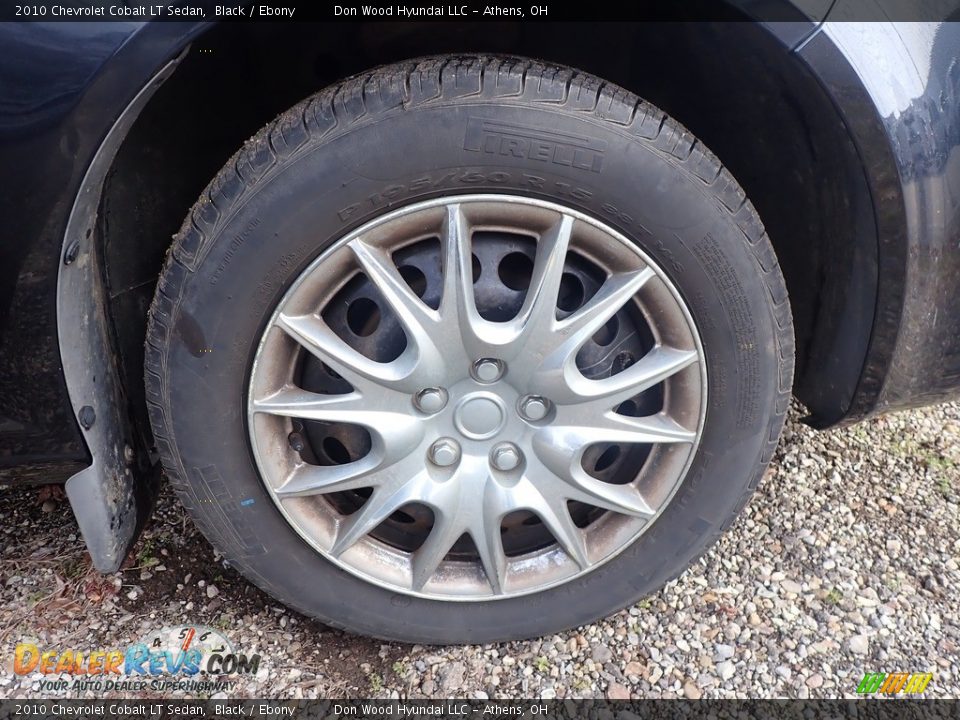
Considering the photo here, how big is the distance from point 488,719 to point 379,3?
1.57m

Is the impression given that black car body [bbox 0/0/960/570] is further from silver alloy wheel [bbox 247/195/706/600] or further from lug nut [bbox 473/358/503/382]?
lug nut [bbox 473/358/503/382]

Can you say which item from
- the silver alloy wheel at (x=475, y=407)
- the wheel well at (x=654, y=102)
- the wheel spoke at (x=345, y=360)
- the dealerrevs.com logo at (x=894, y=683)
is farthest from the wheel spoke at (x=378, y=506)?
the dealerrevs.com logo at (x=894, y=683)

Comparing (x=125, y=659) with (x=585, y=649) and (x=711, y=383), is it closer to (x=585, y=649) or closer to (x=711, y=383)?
(x=585, y=649)

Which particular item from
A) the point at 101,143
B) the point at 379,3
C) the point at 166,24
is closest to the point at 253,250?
the point at 101,143

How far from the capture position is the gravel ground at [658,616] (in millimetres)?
1854

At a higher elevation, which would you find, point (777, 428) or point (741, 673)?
point (777, 428)

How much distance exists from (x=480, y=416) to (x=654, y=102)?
3.04 feet

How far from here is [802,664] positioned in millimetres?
1894

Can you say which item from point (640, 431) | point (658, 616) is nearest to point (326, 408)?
point (640, 431)

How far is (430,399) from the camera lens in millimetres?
1658

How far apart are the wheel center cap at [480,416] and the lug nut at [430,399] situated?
4cm

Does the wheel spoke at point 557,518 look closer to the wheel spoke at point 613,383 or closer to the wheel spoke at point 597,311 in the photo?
the wheel spoke at point 613,383

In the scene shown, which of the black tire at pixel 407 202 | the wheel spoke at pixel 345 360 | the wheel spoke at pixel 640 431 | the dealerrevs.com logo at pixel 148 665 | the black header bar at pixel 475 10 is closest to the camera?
the black header bar at pixel 475 10

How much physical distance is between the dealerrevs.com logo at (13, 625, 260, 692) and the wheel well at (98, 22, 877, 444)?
522mm
